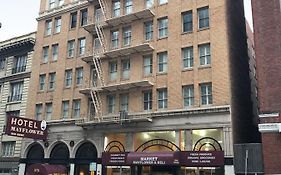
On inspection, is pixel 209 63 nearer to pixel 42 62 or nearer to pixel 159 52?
pixel 159 52

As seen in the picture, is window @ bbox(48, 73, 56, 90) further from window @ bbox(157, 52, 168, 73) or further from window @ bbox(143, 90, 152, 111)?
window @ bbox(157, 52, 168, 73)

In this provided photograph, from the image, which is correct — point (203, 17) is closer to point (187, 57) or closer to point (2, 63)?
point (187, 57)

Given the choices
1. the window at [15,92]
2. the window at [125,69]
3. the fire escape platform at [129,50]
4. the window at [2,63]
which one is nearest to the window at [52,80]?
the window at [15,92]

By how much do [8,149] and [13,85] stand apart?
725cm

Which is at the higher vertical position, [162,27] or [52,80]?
[162,27]

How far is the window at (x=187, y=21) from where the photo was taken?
29969 mm

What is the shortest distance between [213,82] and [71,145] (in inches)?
576

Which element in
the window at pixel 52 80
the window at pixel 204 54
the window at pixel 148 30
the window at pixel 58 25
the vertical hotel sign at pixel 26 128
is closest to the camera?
the window at pixel 204 54

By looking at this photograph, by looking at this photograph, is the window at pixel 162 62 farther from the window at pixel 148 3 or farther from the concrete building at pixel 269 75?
the concrete building at pixel 269 75

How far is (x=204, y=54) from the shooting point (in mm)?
28562

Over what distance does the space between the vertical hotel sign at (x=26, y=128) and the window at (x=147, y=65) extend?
36.7 ft

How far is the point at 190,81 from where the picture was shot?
93.4 feet

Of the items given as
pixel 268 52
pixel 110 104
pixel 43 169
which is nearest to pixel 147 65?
pixel 110 104

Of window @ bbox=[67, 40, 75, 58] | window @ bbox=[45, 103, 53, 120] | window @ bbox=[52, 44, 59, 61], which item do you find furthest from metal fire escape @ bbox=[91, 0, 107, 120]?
window @ bbox=[45, 103, 53, 120]
